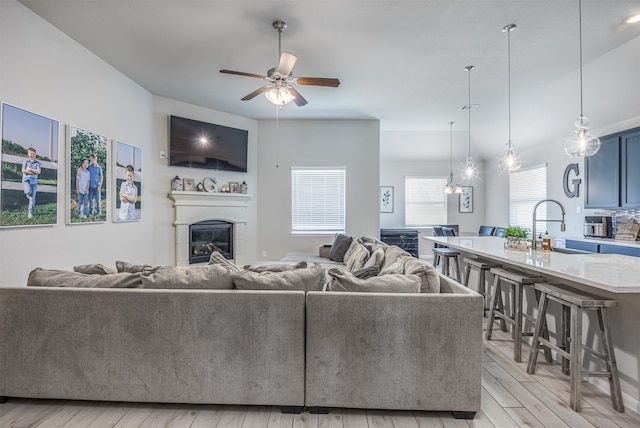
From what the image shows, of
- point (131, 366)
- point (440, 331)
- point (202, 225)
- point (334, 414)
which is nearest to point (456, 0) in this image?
point (440, 331)

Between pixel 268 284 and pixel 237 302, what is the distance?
22cm

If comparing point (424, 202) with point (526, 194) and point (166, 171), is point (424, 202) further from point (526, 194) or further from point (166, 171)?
point (166, 171)

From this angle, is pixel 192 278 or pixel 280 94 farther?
pixel 280 94

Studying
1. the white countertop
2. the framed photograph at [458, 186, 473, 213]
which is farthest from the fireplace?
the framed photograph at [458, 186, 473, 213]

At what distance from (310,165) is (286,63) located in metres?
3.65

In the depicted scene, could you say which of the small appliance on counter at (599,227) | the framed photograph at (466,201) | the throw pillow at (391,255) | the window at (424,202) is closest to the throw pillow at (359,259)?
the throw pillow at (391,255)

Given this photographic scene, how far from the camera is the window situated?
8.94m

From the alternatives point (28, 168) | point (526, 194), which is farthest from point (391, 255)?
point (526, 194)

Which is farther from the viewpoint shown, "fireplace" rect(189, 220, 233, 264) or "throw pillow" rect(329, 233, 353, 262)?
"fireplace" rect(189, 220, 233, 264)

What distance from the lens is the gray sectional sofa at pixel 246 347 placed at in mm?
2008

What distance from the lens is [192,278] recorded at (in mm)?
2219

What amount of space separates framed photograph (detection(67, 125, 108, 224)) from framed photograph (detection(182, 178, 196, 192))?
159 centimetres

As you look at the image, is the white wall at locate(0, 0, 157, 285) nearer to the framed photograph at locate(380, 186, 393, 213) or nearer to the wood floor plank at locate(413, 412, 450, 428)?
the wood floor plank at locate(413, 412, 450, 428)

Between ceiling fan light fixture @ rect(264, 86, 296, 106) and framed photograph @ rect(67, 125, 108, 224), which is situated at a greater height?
ceiling fan light fixture @ rect(264, 86, 296, 106)
